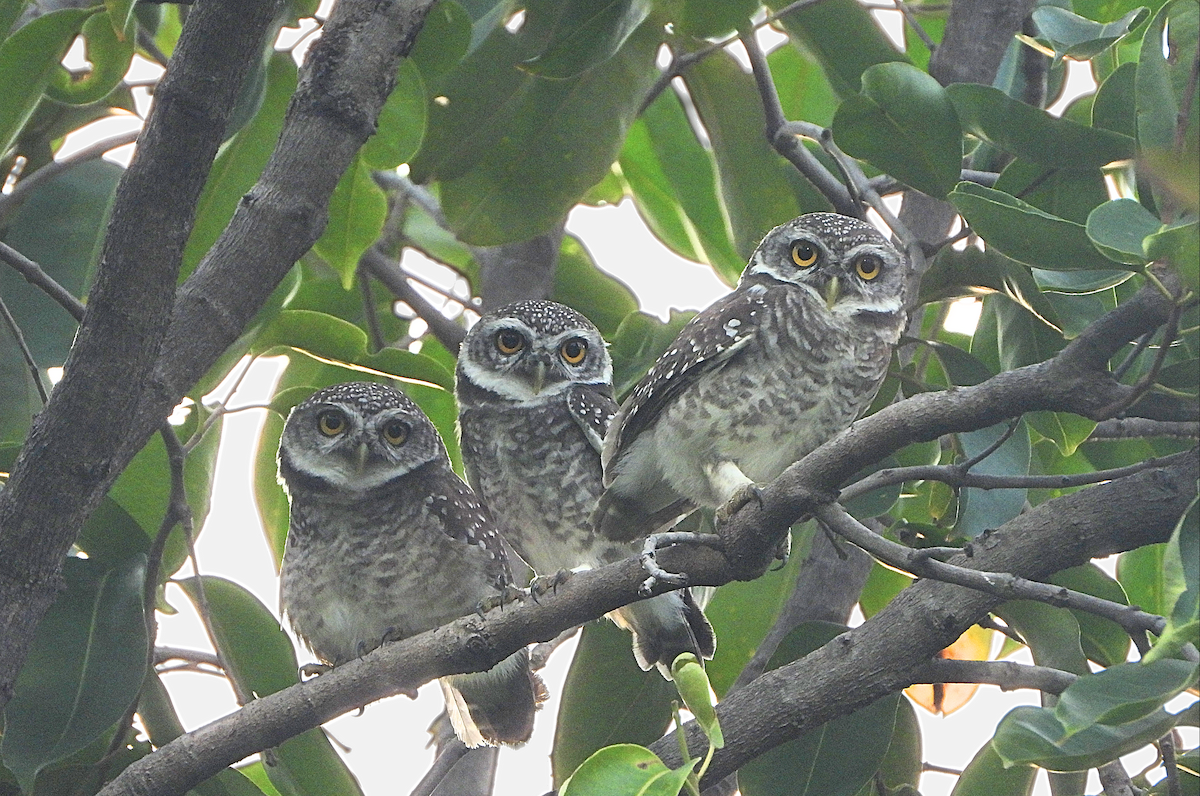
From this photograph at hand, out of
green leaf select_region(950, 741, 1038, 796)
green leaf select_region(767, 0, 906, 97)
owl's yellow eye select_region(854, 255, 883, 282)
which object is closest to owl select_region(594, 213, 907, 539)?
owl's yellow eye select_region(854, 255, 883, 282)

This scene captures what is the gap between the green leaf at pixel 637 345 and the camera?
335 cm

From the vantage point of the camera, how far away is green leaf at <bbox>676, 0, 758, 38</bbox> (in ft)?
9.46

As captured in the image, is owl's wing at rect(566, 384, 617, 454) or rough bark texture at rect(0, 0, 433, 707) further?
A: owl's wing at rect(566, 384, 617, 454)

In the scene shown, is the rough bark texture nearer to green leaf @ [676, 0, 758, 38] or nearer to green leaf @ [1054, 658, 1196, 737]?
green leaf @ [676, 0, 758, 38]

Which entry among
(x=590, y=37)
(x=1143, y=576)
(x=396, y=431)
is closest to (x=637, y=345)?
(x=396, y=431)

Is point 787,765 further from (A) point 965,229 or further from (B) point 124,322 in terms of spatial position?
(B) point 124,322

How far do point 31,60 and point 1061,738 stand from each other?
2.06 meters

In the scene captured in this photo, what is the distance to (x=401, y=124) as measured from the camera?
2.80m

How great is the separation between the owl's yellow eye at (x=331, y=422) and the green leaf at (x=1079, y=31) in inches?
70.5

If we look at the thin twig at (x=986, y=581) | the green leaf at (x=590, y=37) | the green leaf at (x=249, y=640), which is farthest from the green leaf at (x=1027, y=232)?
the green leaf at (x=249, y=640)

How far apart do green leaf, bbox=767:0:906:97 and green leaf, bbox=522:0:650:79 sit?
52cm

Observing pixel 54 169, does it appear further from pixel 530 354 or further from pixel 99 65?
pixel 530 354

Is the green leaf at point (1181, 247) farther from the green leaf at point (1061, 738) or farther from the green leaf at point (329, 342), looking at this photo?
the green leaf at point (329, 342)

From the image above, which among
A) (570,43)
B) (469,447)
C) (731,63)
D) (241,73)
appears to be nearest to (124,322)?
(241,73)
